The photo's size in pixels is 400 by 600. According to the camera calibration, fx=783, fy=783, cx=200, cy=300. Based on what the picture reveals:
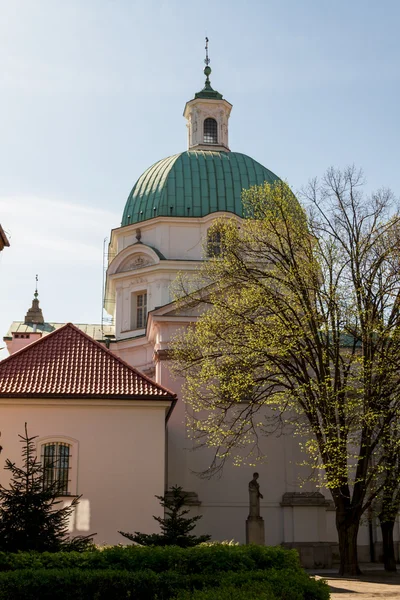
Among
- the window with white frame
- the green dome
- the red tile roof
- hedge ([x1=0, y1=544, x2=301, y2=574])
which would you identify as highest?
the green dome

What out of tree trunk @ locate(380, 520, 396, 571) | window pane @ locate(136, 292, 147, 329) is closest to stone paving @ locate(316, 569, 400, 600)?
Result: tree trunk @ locate(380, 520, 396, 571)

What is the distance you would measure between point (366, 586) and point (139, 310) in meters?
20.3

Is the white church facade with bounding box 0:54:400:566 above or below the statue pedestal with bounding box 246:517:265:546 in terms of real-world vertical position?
above

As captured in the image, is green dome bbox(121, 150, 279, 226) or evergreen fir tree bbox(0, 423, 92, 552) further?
green dome bbox(121, 150, 279, 226)

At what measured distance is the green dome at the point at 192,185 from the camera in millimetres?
36812

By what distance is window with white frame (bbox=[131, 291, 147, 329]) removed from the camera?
3641 centimetres

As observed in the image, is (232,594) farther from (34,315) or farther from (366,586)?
(34,315)

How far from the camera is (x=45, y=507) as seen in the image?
12.3 metres

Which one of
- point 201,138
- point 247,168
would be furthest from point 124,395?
point 201,138

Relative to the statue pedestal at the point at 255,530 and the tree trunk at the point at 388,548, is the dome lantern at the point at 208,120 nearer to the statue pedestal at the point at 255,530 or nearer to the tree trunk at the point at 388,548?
the tree trunk at the point at 388,548

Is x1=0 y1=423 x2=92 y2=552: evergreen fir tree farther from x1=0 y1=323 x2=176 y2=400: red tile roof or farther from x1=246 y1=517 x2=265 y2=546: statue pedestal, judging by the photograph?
x1=246 y1=517 x2=265 y2=546: statue pedestal

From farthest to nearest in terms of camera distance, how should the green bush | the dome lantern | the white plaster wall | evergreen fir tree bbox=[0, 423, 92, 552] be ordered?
the dome lantern
the white plaster wall
evergreen fir tree bbox=[0, 423, 92, 552]
the green bush

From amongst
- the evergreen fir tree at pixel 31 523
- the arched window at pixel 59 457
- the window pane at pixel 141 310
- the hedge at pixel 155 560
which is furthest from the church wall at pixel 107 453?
the window pane at pixel 141 310

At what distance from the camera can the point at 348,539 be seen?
21.9 metres
